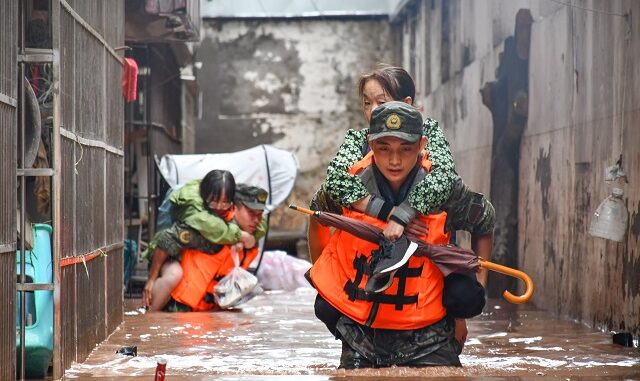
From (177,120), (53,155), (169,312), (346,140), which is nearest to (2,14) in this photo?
(53,155)

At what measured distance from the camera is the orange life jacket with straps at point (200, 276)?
38.7ft

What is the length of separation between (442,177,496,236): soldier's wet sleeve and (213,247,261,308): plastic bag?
6141 millimetres

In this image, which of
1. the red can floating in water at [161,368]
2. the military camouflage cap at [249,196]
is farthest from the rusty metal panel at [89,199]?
the military camouflage cap at [249,196]

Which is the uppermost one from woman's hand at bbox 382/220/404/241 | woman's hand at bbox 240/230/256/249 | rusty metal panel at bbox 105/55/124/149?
rusty metal panel at bbox 105/55/124/149

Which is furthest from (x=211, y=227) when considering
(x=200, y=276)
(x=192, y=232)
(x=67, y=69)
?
(x=67, y=69)

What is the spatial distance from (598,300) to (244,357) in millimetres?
3804

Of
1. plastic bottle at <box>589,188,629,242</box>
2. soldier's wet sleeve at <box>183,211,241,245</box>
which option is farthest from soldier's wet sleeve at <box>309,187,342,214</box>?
soldier's wet sleeve at <box>183,211,241,245</box>

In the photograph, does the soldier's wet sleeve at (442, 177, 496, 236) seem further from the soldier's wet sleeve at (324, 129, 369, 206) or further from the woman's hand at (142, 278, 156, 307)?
the woman's hand at (142, 278, 156, 307)

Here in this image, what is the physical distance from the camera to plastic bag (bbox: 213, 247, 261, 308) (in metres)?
11.7

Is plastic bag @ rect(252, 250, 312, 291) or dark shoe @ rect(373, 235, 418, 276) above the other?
dark shoe @ rect(373, 235, 418, 276)

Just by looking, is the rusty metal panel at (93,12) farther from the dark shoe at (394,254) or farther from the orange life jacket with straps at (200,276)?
the orange life jacket with straps at (200,276)

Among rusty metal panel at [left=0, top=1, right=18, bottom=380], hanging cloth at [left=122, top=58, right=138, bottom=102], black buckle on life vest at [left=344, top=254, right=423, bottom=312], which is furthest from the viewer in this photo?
hanging cloth at [left=122, top=58, right=138, bottom=102]

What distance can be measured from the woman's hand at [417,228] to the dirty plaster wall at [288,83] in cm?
2169

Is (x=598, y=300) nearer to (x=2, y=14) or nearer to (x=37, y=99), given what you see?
(x=37, y=99)
